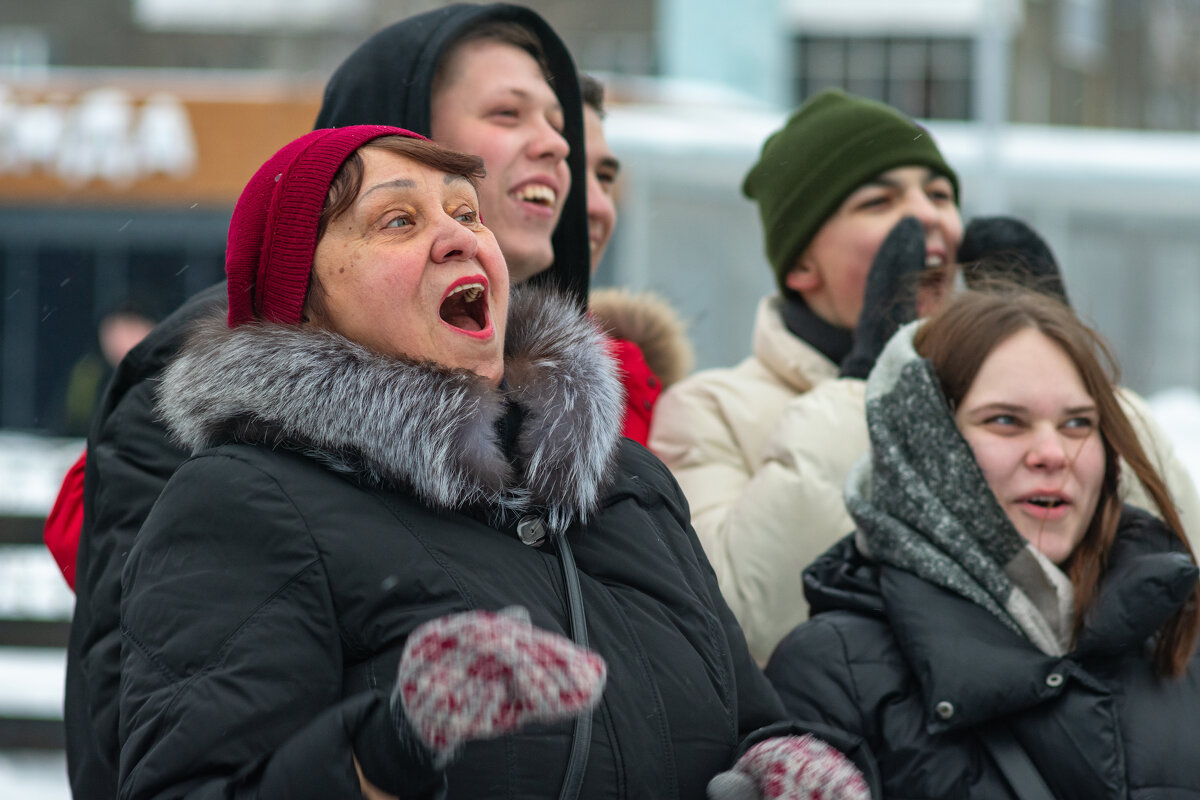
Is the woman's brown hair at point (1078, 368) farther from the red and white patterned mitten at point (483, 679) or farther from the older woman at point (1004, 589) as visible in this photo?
the red and white patterned mitten at point (483, 679)

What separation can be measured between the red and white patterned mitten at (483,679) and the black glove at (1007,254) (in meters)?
1.70

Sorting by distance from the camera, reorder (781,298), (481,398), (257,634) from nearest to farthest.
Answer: (257,634) < (481,398) < (781,298)

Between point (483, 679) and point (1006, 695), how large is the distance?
99cm

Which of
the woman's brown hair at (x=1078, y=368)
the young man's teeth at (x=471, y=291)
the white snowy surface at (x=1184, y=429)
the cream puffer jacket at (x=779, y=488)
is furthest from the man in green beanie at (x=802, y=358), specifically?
the white snowy surface at (x=1184, y=429)

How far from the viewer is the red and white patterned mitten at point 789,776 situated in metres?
1.58

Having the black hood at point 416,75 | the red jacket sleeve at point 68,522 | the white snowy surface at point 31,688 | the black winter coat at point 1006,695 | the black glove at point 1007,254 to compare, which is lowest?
the white snowy surface at point 31,688

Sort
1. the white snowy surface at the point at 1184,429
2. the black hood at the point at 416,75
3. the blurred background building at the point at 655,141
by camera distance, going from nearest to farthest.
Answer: the black hood at the point at 416,75 < the white snowy surface at the point at 1184,429 < the blurred background building at the point at 655,141

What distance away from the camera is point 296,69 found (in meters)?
20.2

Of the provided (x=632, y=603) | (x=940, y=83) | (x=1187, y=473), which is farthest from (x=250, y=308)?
(x=940, y=83)

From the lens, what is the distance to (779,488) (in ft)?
8.22

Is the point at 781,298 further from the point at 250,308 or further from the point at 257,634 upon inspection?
the point at 257,634

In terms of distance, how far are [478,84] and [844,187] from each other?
34.0 inches

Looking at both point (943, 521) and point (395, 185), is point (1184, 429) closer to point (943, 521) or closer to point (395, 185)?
point (943, 521)

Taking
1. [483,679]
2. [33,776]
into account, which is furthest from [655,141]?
[483,679]
